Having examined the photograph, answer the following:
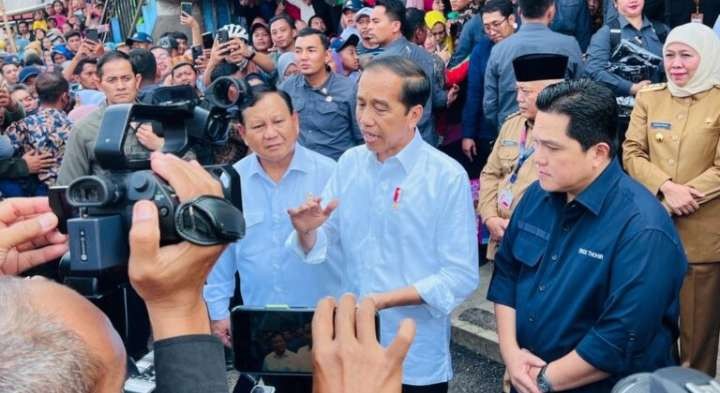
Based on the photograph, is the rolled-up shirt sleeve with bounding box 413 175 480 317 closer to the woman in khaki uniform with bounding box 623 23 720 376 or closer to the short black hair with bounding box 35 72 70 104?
the woman in khaki uniform with bounding box 623 23 720 376

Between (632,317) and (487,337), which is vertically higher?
(632,317)

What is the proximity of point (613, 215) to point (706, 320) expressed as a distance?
5.58 feet

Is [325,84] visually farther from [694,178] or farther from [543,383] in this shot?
[543,383]

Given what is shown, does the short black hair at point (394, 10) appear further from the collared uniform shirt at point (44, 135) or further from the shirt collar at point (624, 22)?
the collared uniform shirt at point (44, 135)

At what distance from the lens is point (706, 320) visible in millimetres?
3512

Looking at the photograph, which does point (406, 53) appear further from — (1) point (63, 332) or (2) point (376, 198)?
(1) point (63, 332)

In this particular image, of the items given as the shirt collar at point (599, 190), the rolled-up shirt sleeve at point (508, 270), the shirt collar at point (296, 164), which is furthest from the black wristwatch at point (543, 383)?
the shirt collar at point (296, 164)

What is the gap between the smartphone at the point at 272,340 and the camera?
161cm

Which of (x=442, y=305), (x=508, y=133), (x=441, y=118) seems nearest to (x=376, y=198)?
(x=442, y=305)

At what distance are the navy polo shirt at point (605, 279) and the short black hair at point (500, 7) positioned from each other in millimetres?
3278

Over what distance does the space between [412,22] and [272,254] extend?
3.87m

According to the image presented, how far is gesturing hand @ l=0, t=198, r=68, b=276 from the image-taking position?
4.83 ft

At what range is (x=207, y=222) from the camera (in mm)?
1250

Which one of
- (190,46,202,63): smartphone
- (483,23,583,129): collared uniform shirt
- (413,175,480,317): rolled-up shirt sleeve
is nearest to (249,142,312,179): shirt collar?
(413,175,480,317): rolled-up shirt sleeve
